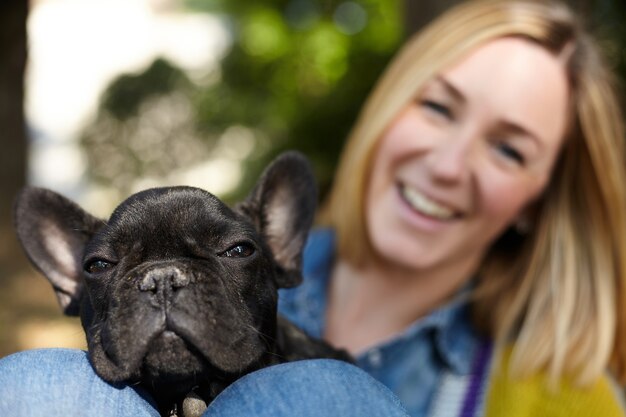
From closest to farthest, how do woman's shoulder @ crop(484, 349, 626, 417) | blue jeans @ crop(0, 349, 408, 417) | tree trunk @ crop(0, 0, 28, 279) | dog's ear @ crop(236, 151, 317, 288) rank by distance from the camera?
blue jeans @ crop(0, 349, 408, 417), dog's ear @ crop(236, 151, 317, 288), woman's shoulder @ crop(484, 349, 626, 417), tree trunk @ crop(0, 0, 28, 279)

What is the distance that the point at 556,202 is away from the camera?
2.60 metres

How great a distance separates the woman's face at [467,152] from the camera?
89.5 inches

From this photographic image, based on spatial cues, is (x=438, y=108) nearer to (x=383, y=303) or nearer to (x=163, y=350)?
(x=383, y=303)

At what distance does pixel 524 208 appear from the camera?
2.65 meters

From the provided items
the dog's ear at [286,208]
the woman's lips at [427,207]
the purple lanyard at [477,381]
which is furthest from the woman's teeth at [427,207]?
the dog's ear at [286,208]

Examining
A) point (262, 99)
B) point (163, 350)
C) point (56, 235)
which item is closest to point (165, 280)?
point (163, 350)

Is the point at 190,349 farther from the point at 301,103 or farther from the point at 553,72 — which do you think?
the point at 301,103

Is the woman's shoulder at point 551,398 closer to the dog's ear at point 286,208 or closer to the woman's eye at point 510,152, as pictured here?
the woman's eye at point 510,152

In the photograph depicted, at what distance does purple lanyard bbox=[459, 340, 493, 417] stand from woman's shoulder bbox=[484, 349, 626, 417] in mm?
36

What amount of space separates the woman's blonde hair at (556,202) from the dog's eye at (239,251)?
3.55ft

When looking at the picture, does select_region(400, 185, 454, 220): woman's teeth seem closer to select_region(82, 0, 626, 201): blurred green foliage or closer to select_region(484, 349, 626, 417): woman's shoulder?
select_region(484, 349, 626, 417): woman's shoulder

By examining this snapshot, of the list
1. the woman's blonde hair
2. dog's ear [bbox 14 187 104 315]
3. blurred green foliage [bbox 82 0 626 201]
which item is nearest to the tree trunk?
blurred green foliage [bbox 82 0 626 201]

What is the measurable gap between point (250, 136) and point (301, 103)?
0.48 m

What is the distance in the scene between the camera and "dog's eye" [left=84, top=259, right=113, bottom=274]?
4.65ft
